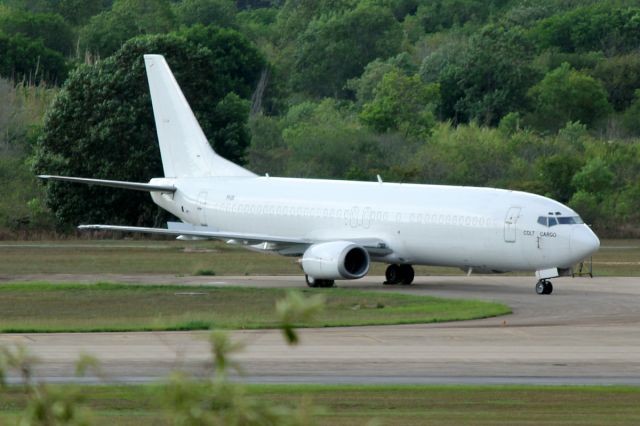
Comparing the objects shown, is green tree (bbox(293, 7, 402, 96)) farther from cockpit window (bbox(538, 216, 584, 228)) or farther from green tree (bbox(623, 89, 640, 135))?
cockpit window (bbox(538, 216, 584, 228))

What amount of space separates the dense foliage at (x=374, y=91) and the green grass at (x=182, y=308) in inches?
1360

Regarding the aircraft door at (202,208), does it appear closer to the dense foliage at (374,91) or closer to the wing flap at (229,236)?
the wing flap at (229,236)

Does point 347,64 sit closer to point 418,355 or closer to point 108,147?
point 108,147

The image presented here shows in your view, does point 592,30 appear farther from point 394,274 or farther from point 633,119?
point 394,274

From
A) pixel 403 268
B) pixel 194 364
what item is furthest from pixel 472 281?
pixel 194 364

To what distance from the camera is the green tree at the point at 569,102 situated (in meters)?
110

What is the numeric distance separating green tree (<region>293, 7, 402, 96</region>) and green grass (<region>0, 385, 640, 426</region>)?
406ft

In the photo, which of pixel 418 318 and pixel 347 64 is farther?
pixel 347 64

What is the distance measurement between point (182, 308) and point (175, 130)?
16814mm

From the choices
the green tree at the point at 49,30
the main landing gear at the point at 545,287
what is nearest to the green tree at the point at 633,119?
the green tree at the point at 49,30

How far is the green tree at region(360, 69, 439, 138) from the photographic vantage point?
98.0 meters

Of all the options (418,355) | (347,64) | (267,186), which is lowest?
(418,355)

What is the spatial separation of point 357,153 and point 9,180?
2028 cm

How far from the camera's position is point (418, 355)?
89.3ft
